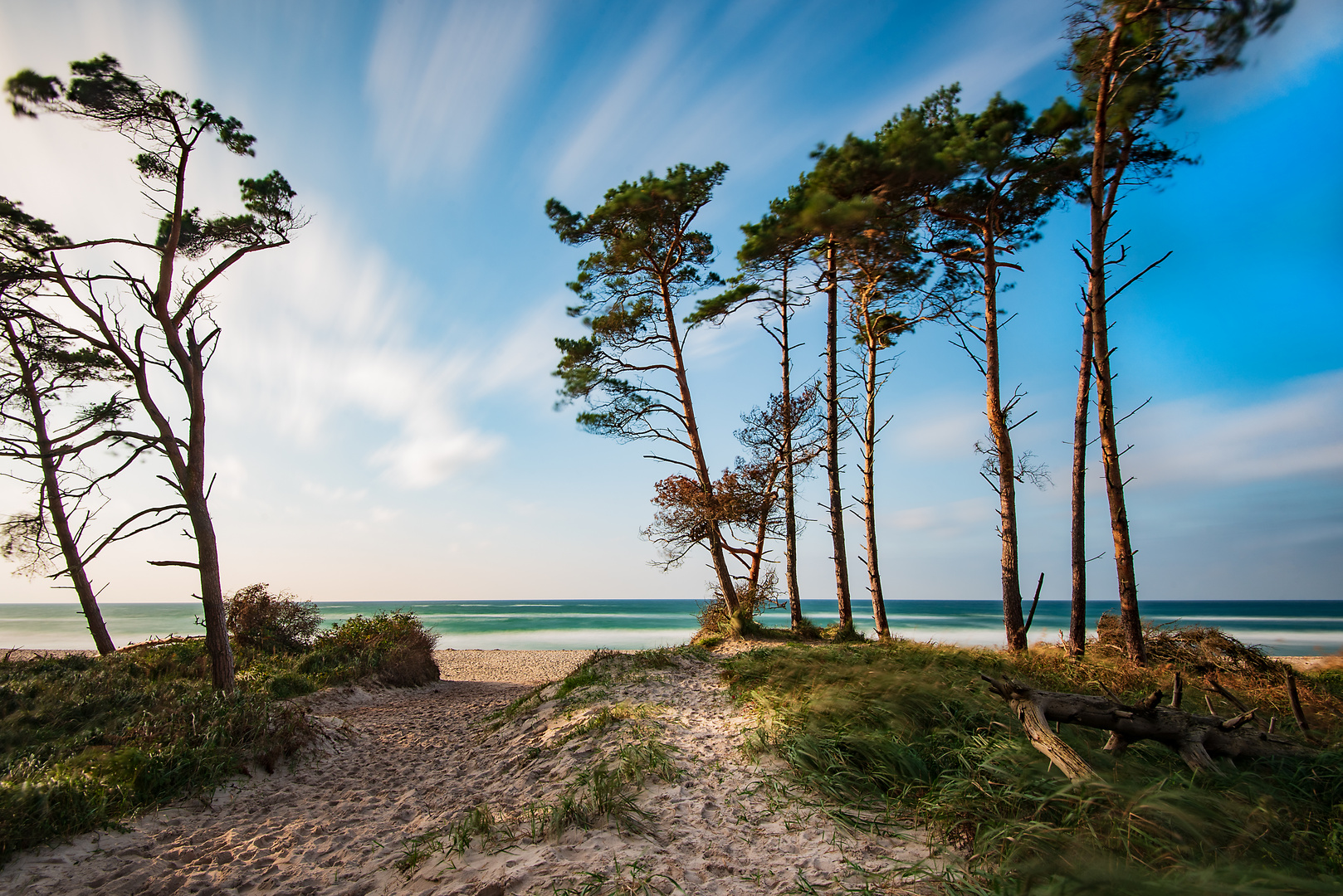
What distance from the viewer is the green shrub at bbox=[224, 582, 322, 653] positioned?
15.4 metres

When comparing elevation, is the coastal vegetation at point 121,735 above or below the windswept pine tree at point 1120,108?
below

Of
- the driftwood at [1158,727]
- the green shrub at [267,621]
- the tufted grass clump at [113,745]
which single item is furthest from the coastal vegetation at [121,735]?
the driftwood at [1158,727]

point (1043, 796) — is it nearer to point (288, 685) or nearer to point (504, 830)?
point (504, 830)

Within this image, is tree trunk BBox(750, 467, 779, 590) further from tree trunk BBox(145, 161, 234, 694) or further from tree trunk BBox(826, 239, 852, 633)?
tree trunk BBox(145, 161, 234, 694)

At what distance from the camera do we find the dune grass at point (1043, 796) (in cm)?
248


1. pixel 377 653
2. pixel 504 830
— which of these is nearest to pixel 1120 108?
pixel 504 830

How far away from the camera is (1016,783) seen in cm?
327

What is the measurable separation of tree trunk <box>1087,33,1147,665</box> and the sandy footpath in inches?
266

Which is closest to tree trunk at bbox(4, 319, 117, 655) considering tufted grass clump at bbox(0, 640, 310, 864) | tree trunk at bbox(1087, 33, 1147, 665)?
tufted grass clump at bbox(0, 640, 310, 864)

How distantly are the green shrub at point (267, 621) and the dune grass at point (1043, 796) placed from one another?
50.6 feet

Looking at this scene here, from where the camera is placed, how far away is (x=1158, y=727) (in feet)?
12.4

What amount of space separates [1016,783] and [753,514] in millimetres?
10748

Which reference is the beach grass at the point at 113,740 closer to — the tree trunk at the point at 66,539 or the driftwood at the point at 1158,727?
the tree trunk at the point at 66,539

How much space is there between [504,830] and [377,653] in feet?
37.6
